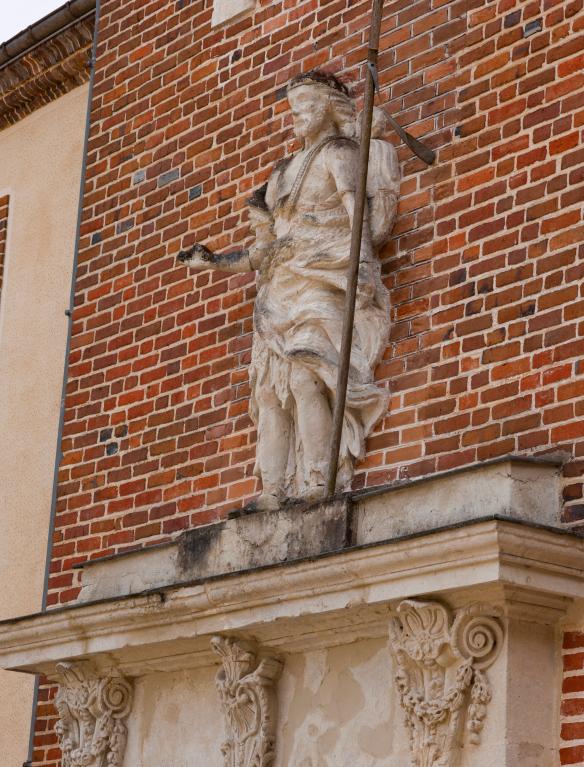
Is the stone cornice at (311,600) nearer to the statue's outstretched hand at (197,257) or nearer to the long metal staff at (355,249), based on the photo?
the long metal staff at (355,249)

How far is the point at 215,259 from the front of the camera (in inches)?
292

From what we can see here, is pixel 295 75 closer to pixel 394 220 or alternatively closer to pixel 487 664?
pixel 394 220

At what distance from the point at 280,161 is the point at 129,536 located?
170 centimetres

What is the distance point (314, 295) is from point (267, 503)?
807 millimetres

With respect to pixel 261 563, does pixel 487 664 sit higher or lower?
lower

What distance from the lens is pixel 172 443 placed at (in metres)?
7.61

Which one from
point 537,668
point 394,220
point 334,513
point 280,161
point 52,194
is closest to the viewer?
point 537,668

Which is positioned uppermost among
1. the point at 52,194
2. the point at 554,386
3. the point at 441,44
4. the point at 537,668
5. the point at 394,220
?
the point at 52,194

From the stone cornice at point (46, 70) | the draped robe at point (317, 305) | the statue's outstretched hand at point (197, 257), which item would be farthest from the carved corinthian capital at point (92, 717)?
the stone cornice at point (46, 70)

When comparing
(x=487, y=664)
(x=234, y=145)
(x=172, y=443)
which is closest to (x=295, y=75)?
(x=234, y=145)

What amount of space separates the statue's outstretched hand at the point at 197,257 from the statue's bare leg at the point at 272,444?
0.69 meters

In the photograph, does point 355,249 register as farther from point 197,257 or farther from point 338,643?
point 338,643

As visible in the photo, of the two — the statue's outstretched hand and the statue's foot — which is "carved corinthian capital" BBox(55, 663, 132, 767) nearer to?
the statue's foot

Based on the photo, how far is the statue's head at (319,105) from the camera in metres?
7.11
